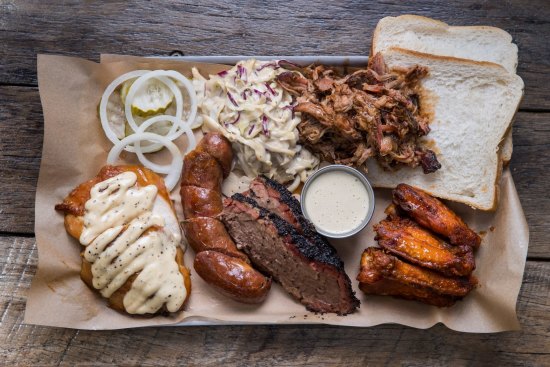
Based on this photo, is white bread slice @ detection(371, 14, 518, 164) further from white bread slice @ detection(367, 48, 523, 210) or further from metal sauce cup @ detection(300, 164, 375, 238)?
metal sauce cup @ detection(300, 164, 375, 238)

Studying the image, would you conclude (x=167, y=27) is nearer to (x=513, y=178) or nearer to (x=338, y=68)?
(x=338, y=68)

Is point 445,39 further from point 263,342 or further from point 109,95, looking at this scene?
point 263,342

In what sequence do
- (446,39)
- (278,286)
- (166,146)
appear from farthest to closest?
(446,39)
(166,146)
(278,286)

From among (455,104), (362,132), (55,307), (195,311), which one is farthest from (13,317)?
(455,104)

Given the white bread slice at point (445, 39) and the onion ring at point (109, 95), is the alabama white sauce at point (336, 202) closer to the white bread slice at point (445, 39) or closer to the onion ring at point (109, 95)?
the white bread slice at point (445, 39)

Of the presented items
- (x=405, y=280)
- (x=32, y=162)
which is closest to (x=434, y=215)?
(x=405, y=280)

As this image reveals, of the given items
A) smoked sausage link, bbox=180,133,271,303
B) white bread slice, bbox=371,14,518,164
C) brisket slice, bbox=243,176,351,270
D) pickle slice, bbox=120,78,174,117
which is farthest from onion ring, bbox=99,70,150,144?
white bread slice, bbox=371,14,518,164
